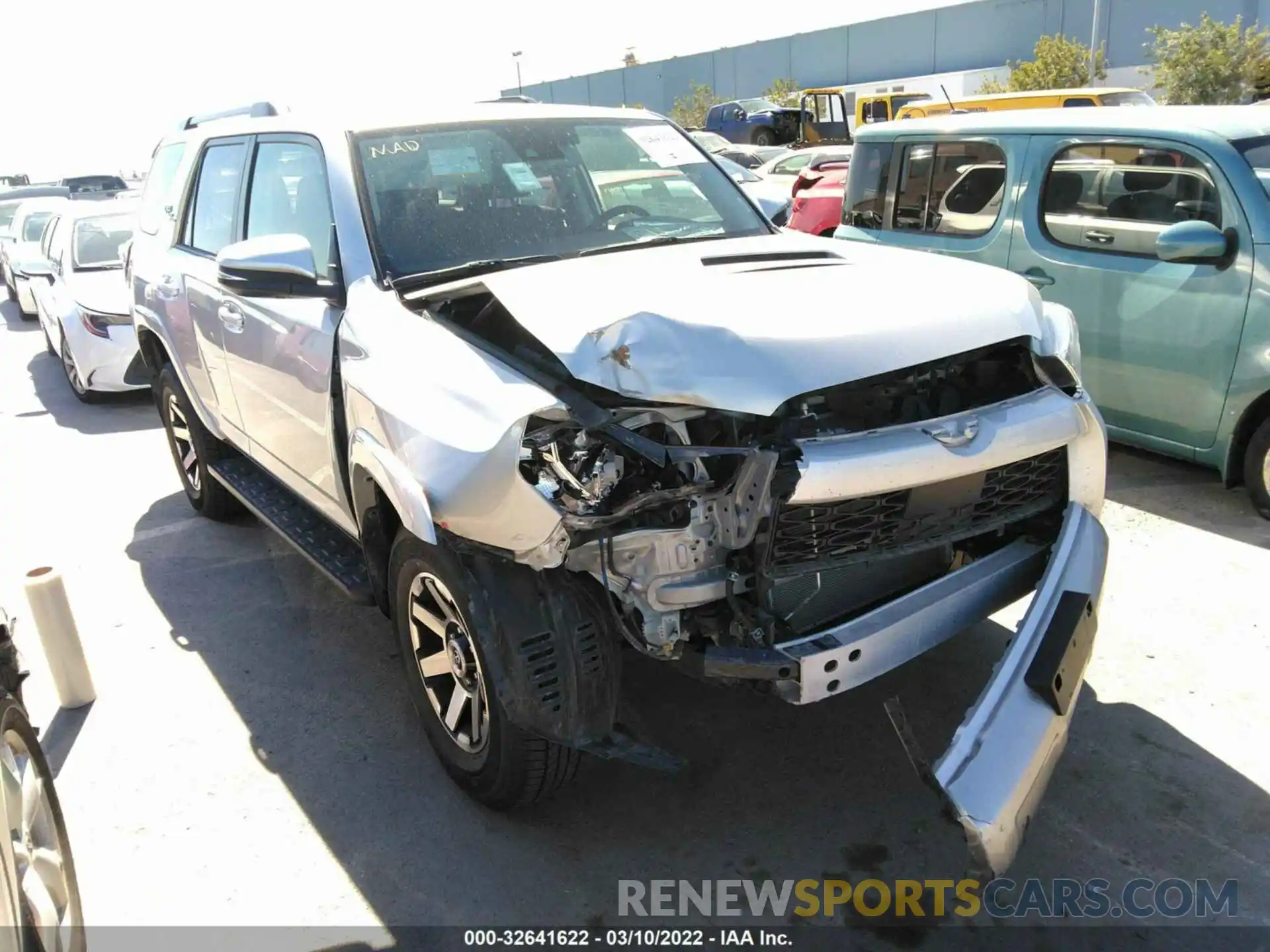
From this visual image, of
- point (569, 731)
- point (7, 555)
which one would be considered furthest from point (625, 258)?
point (7, 555)

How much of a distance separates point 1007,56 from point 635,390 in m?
53.4

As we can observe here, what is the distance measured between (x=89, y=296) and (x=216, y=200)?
15.8 feet

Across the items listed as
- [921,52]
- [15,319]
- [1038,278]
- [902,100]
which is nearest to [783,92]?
[921,52]

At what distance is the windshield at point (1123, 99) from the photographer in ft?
48.5

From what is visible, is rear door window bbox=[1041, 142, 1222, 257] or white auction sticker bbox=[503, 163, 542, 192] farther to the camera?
rear door window bbox=[1041, 142, 1222, 257]

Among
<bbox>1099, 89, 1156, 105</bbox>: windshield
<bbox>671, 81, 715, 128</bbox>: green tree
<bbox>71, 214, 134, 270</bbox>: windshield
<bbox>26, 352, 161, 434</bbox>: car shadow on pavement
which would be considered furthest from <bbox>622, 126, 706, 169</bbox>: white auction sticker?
<bbox>671, 81, 715, 128</bbox>: green tree

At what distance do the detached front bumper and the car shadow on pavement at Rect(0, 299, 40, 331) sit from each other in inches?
586

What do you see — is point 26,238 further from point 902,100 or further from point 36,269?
point 902,100

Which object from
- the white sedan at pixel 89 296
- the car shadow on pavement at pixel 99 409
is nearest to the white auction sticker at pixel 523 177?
the white sedan at pixel 89 296

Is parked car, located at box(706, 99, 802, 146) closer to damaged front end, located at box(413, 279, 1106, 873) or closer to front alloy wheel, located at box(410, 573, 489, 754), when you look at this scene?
damaged front end, located at box(413, 279, 1106, 873)

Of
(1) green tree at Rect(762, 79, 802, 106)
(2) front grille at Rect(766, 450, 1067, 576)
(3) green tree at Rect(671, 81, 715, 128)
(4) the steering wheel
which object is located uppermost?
(4) the steering wheel

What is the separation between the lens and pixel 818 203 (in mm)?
10227

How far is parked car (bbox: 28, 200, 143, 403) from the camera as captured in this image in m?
8.55

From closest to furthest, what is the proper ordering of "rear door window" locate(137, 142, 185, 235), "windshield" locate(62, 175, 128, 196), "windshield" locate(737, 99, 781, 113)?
"rear door window" locate(137, 142, 185, 235), "windshield" locate(62, 175, 128, 196), "windshield" locate(737, 99, 781, 113)
